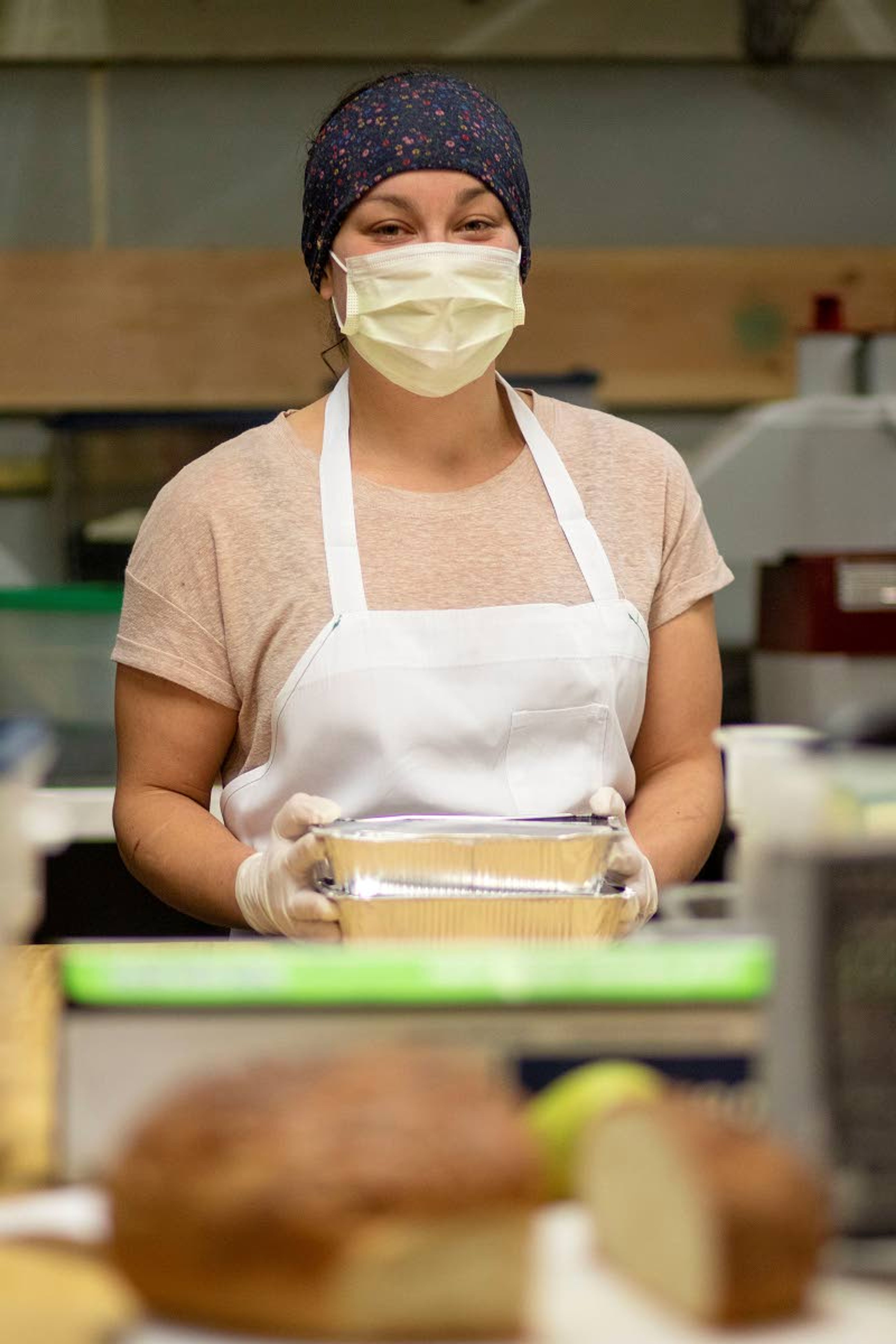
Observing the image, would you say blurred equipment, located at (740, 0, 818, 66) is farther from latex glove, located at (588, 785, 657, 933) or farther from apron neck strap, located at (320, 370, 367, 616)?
latex glove, located at (588, 785, 657, 933)

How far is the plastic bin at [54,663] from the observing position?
2.67 meters

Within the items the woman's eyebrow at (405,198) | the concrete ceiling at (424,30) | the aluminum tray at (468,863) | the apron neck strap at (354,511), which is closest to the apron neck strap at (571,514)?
the apron neck strap at (354,511)

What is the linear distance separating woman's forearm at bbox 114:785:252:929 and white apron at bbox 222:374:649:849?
71mm

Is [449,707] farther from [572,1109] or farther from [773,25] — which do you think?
[773,25]

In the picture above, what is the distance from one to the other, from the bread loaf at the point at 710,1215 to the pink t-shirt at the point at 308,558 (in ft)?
3.59

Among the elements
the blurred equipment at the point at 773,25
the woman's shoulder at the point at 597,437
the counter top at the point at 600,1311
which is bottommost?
the counter top at the point at 600,1311

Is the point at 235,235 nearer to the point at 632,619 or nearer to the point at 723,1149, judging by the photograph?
the point at 632,619

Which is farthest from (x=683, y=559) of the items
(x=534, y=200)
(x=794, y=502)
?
(x=534, y=200)

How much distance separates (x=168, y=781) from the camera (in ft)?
5.62

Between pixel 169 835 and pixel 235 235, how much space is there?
2.17m

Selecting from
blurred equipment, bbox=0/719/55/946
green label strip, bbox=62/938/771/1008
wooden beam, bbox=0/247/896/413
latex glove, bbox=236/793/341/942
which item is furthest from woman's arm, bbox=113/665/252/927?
wooden beam, bbox=0/247/896/413

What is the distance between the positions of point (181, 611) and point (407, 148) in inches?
20.4

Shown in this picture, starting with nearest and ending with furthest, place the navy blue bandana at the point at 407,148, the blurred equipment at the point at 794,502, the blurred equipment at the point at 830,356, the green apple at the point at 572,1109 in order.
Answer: the green apple at the point at 572,1109, the navy blue bandana at the point at 407,148, the blurred equipment at the point at 794,502, the blurred equipment at the point at 830,356

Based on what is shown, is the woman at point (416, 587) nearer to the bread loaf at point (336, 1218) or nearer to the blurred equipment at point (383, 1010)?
the blurred equipment at point (383, 1010)
